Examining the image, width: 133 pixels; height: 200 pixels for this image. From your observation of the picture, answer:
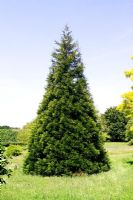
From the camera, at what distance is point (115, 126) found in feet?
266

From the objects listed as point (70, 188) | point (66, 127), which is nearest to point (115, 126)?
point (66, 127)

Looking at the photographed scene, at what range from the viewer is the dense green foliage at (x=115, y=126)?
264 ft

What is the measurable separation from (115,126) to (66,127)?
187 ft

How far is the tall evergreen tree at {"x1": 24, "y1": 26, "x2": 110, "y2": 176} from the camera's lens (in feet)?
80.4

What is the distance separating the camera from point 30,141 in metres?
26.0

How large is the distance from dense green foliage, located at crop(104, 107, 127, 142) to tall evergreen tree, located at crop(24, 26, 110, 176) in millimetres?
54962

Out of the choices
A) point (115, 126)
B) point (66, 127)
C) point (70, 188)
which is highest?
point (115, 126)

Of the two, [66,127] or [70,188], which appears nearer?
[70,188]

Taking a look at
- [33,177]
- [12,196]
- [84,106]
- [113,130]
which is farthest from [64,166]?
[113,130]

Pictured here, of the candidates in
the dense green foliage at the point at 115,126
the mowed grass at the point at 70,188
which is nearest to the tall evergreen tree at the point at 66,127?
the mowed grass at the point at 70,188

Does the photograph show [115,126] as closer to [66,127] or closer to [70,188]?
[66,127]

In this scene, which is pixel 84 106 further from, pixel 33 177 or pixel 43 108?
pixel 33 177

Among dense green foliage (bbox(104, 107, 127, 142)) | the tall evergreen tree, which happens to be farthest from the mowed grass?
dense green foliage (bbox(104, 107, 127, 142))

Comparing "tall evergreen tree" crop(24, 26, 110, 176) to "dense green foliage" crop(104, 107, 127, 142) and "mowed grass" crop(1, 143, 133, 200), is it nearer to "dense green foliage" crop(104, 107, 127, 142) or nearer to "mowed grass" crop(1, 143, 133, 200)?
"mowed grass" crop(1, 143, 133, 200)
